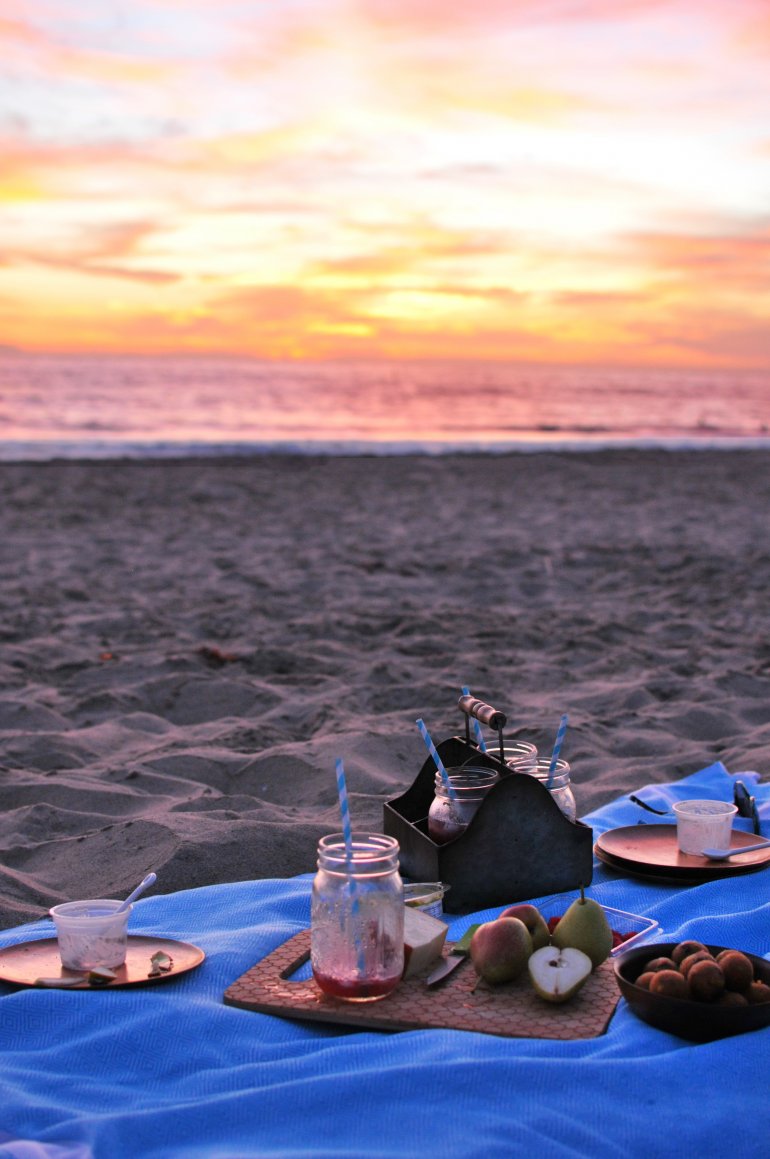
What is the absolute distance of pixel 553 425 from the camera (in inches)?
1226

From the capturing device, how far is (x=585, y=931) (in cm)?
237

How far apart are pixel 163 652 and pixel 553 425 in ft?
83.7

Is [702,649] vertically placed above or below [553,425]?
below

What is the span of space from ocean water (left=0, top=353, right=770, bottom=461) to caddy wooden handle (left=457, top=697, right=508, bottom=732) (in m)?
17.2

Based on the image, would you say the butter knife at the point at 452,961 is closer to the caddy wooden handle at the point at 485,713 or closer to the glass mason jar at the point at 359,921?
the glass mason jar at the point at 359,921

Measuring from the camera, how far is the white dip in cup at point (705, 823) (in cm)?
310

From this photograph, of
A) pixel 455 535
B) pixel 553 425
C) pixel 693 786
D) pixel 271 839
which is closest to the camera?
pixel 271 839

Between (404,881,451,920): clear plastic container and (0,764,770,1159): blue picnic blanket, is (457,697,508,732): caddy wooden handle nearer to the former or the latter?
(404,881,451,920): clear plastic container

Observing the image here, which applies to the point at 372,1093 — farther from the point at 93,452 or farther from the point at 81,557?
A: the point at 93,452

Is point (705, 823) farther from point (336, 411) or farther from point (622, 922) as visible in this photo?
point (336, 411)

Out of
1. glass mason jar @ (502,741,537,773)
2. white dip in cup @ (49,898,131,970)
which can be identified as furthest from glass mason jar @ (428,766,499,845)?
white dip in cup @ (49,898,131,970)

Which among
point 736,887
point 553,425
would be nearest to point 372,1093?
point 736,887

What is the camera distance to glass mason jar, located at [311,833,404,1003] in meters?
2.17

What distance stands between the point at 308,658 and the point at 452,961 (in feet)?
13.9
